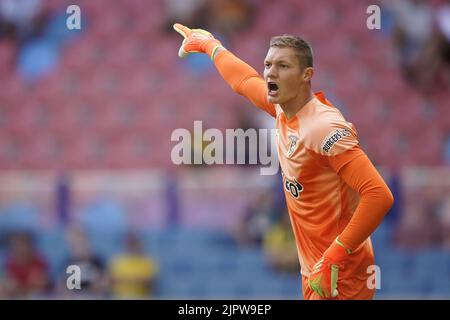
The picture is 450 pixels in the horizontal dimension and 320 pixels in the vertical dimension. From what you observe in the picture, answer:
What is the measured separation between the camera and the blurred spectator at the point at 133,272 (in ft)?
30.9

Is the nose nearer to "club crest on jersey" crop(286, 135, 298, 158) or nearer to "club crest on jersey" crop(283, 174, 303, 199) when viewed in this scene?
"club crest on jersey" crop(286, 135, 298, 158)

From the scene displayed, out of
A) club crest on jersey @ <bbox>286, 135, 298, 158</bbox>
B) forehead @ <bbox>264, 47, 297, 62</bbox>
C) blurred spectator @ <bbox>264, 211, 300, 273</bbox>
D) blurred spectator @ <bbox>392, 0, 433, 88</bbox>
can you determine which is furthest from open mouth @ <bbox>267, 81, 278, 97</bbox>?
blurred spectator @ <bbox>392, 0, 433, 88</bbox>

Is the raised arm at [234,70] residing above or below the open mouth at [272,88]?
above

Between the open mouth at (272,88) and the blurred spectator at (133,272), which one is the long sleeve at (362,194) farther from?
the blurred spectator at (133,272)

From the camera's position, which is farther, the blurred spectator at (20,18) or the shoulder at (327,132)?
the blurred spectator at (20,18)

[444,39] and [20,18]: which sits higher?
[20,18]

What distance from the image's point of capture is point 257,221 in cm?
962

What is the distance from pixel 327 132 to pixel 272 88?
38 cm

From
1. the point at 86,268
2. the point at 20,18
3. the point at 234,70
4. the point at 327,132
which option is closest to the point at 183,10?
the point at 20,18

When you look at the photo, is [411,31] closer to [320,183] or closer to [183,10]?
[183,10]

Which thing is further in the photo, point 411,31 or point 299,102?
point 411,31

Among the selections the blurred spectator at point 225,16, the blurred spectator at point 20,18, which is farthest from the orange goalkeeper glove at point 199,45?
the blurred spectator at point 20,18

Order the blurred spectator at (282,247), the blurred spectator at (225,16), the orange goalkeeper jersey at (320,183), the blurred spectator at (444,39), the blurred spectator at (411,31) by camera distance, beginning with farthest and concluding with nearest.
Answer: the blurred spectator at (225,16), the blurred spectator at (411,31), the blurred spectator at (444,39), the blurred spectator at (282,247), the orange goalkeeper jersey at (320,183)
